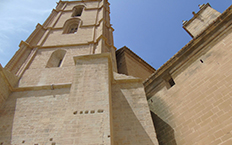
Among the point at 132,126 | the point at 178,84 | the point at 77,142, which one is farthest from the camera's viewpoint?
the point at 178,84

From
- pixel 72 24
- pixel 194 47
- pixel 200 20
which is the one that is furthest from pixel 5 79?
pixel 200 20

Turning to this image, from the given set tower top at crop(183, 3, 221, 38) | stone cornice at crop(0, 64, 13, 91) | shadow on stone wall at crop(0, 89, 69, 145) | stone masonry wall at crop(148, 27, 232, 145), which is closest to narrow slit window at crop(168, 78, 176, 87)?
stone masonry wall at crop(148, 27, 232, 145)

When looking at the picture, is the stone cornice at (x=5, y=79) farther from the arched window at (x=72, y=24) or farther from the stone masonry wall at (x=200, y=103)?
the arched window at (x=72, y=24)

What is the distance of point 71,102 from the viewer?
15.1ft

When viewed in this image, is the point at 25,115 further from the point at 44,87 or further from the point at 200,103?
the point at 200,103

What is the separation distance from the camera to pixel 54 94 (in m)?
6.00

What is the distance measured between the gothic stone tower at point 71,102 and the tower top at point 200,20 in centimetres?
675

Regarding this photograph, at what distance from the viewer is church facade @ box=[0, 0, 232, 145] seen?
4321mm

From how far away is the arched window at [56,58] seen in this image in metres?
8.50

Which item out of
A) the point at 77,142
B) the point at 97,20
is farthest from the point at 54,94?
the point at 97,20

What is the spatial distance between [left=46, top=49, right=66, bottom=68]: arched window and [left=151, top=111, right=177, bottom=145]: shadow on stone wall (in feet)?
18.4

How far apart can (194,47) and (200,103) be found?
246cm

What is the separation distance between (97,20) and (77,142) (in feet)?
37.2

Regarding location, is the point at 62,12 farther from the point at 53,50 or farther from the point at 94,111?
the point at 94,111
